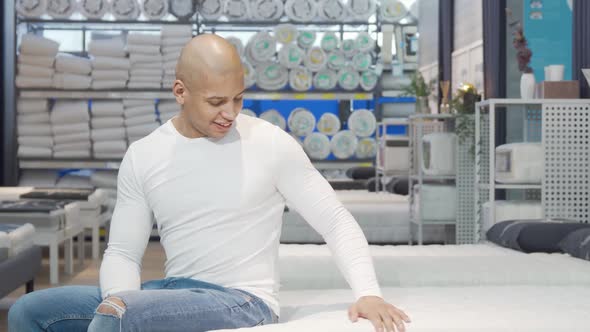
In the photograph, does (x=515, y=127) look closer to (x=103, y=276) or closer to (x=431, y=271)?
Result: (x=431, y=271)

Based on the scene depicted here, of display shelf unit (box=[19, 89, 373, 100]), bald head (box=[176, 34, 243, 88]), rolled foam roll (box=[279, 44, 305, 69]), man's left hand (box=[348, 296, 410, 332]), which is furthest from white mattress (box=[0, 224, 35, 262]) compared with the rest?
rolled foam roll (box=[279, 44, 305, 69])

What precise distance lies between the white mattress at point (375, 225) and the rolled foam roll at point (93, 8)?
10.5ft

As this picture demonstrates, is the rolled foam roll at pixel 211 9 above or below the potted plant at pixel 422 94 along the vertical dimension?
above

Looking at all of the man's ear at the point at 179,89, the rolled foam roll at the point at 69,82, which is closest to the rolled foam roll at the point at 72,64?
the rolled foam roll at the point at 69,82

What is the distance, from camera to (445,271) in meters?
3.23

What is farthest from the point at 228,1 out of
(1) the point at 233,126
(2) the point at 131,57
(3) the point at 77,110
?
(1) the point at 233,126

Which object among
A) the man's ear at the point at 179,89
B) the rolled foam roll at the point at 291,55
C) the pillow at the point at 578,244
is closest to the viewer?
the man's ear at the point at 179,89

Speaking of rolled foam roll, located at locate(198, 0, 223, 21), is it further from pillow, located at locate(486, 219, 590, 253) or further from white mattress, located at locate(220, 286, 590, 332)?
white mattress, located at locate(220, 286, 590, 332)

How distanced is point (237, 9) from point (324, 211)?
6.77 m

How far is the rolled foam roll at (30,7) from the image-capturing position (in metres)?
8.54

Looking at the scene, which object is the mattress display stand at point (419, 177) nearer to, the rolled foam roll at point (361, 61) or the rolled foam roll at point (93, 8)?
the rolled foam roll at point (361, 61)

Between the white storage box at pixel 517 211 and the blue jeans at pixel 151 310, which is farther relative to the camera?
the white storage box at pixel 517 211

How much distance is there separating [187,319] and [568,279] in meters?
1.75

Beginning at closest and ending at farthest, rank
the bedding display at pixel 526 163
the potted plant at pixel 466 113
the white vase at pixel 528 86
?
the bedding display at pixel 526 163 < the white vase at pixel 528 86 < the potted plant at pixel 466 113
